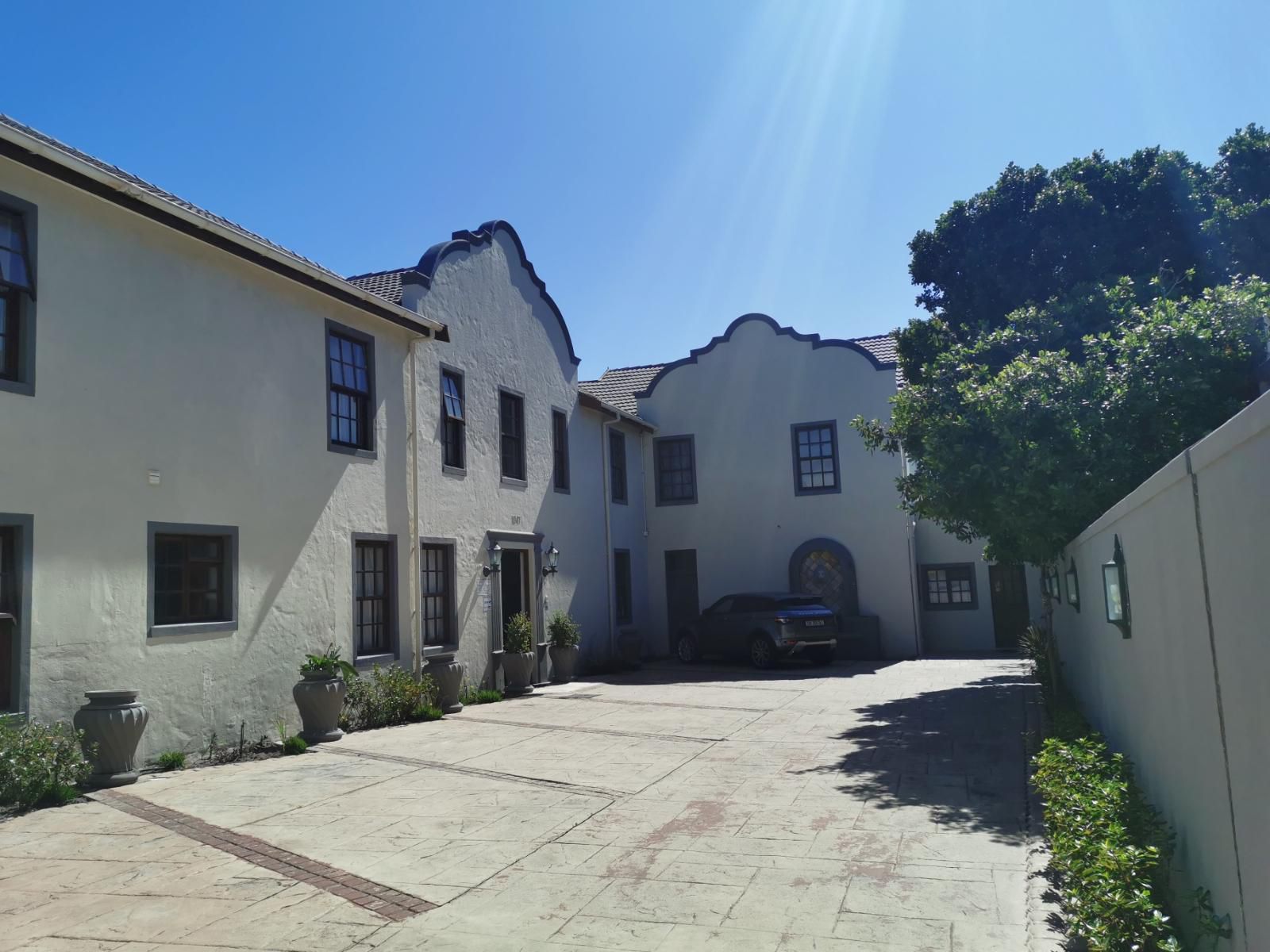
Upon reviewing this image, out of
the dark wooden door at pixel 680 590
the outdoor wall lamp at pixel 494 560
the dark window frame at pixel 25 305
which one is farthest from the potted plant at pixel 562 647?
the dark window frame at pixel 25 305

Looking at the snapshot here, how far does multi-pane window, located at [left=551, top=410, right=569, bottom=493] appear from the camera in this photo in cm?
1873

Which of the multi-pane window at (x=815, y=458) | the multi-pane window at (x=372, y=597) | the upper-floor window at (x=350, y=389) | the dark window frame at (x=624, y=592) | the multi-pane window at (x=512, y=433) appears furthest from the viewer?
the multi-pane window at (x=815, y=458)

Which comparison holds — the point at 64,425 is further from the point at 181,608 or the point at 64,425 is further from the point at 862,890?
the point at 862,890

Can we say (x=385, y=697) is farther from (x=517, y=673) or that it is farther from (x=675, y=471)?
(x=675, y=471)

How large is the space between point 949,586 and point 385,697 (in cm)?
1415

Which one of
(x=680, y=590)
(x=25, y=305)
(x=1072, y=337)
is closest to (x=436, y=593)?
(x=25, y=305)

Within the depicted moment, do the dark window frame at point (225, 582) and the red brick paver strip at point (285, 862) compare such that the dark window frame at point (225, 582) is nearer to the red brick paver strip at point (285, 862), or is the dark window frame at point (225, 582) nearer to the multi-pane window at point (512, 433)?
the red brick paver strip at point (285, 862)

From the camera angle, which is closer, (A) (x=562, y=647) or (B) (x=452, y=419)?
(B) (x=452, y=419)

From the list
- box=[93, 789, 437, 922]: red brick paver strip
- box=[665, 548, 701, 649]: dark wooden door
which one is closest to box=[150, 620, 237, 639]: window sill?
box=[93, 789, 437, 922]: red brick paver strip

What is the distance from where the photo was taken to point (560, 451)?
1911 centimetres

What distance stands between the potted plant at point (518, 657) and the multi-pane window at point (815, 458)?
8.57 metres

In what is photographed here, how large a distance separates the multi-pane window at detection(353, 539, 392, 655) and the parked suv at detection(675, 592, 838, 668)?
8.42 m

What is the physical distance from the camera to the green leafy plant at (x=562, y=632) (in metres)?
17.5

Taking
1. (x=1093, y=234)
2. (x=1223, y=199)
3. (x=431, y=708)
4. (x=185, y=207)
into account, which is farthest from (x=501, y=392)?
(x=1223, y=199)
